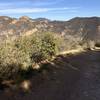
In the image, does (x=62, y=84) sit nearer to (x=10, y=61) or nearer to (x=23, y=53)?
(x=10, y=61)

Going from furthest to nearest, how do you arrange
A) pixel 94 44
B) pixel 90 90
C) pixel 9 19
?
1. pixel 9 19
2. pixel 94 44
3. pixel 90 90

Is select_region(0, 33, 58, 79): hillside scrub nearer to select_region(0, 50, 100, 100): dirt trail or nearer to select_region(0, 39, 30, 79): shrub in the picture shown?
select_region(0, 39, 30, 79): shrub

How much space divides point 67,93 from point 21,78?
2620 mm

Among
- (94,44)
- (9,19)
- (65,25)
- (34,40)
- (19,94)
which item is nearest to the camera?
(19,94)

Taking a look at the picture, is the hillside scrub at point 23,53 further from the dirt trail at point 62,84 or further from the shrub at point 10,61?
the dirt trail at point 62,84

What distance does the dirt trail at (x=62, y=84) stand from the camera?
11.3 metres

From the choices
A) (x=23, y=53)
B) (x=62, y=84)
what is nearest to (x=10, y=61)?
(x=23, y=53)

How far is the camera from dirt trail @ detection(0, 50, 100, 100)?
37.0 ft

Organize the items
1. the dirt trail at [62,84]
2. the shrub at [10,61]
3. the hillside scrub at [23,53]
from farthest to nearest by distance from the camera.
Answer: the hillside scrub at [23,53], the shrub at [10,61], the dirt trail at [62,84]

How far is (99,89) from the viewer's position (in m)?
12.6

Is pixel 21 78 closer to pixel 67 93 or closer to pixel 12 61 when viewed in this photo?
pixel 12 61

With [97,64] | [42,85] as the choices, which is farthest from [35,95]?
[97,64]

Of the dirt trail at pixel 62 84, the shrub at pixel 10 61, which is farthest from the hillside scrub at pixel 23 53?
the dirt trail at pixel 62 84

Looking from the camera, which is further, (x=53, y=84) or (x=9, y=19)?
(x=9, y=19)
